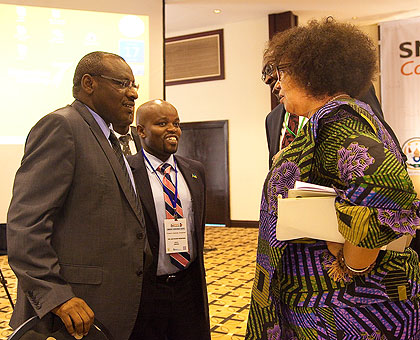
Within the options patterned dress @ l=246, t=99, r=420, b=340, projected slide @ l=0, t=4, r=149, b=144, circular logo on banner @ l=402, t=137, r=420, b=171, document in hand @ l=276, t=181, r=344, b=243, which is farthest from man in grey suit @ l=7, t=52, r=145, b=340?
circular logo on banner @ l=402, t=137, r=420, b=171

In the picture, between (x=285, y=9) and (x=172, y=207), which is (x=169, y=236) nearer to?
(x=172, y=207)

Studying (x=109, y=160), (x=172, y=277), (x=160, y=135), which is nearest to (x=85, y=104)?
(x=109, y=160)

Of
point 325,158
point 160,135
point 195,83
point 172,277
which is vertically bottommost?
point 172,277

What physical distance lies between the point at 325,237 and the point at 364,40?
605 mm

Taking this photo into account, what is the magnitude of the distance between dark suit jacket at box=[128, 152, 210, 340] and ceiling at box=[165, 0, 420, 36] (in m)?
6.27

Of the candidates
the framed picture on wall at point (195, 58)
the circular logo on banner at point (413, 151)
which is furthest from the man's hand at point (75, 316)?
→ the framed picture on wall at point (195, 58)

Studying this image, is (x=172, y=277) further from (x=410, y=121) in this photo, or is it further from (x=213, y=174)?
(x=213, y=174)

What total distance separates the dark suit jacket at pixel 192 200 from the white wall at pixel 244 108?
6882 millimetres

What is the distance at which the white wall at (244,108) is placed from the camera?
30.5ft

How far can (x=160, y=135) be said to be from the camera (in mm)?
2381

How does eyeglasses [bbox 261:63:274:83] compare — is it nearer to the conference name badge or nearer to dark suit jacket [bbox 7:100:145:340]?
dark suit jacket [bbox 7:100:145:340]

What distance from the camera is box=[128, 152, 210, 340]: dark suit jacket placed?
218 cm

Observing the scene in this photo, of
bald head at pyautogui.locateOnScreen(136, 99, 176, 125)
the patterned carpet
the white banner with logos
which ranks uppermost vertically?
the white banner with logos

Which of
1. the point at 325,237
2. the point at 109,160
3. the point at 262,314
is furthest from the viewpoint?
the point at 109,160
